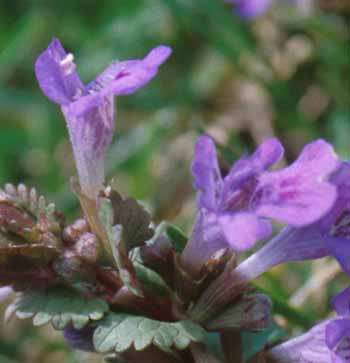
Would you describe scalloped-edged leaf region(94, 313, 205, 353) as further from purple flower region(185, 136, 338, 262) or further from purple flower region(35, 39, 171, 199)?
purple flower region(35, 39, 171, 199)

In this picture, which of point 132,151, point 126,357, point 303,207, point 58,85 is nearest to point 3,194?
point 58,85

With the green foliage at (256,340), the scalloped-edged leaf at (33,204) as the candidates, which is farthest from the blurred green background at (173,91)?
the scalloped-edged leaf at (33,204)

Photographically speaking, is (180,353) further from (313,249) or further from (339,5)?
(339,5)

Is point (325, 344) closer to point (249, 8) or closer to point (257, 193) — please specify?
point (257, 193)

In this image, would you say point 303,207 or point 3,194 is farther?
point 3,194

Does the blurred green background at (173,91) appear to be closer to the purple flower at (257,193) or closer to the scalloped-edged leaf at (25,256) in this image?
the scalloped-edged leaf at (25,256)

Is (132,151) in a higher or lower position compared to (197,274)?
lower
